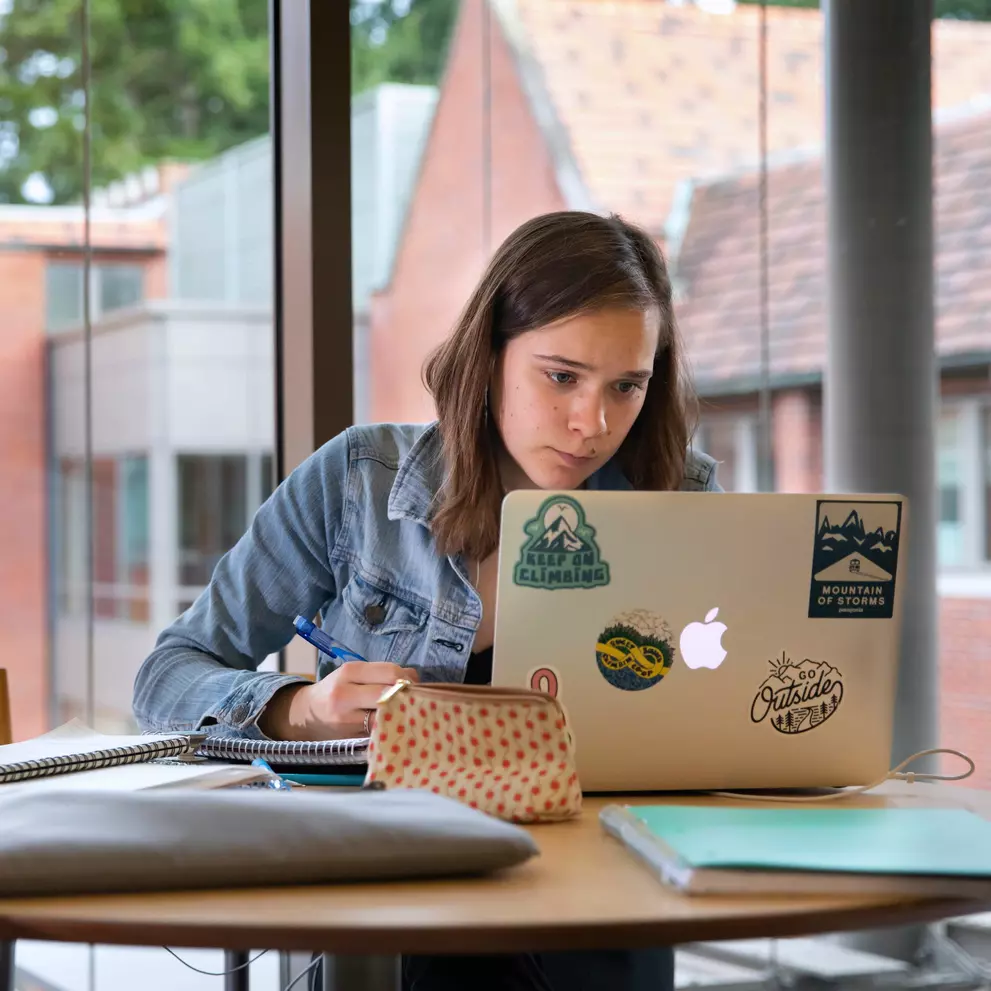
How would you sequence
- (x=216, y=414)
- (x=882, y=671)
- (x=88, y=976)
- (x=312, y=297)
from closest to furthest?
(x=882, y=671) → (x=312, y=297) → (x=88, y=976) → (x=216, y=414)

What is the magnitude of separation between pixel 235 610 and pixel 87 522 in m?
1.82

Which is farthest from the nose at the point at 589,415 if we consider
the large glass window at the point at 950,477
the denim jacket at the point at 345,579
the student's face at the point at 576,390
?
the large glass window at the point at 950,477

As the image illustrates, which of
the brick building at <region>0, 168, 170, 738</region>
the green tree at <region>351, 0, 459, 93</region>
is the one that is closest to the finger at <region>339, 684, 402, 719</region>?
the brick building at <region>0, 168, 170, 738</region>

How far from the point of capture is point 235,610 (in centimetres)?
161

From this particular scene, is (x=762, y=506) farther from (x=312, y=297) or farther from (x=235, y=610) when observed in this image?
(x=312, y=297)

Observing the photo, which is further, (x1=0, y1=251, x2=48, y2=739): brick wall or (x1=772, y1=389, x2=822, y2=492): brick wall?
(x1=772, y1=389, x2=822, y2=492): brick wall

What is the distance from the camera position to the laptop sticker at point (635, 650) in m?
1.08

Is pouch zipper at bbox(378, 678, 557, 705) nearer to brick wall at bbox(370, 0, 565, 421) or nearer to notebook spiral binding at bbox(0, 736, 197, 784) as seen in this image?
notebook spiral binding at bbox(0, 736, 197, 784)

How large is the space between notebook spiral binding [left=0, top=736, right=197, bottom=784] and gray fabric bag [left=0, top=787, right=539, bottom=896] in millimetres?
251

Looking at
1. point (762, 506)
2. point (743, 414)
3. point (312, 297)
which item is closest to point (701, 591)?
point (762, 506)

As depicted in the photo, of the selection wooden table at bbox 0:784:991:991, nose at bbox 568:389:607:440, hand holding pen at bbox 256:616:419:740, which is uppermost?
nose at bbox 568:389:607:440

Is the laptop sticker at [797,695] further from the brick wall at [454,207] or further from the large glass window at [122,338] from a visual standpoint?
the brick wall at [454,207]

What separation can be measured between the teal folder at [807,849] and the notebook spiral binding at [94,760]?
42 cm

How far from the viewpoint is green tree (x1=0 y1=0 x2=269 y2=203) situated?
306 centimetres
